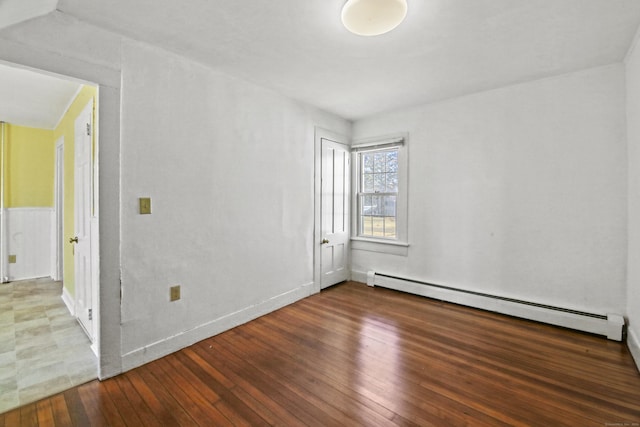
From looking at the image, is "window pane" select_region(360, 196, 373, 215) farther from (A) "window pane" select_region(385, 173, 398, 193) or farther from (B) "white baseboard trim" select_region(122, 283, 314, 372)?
(B) "white baseboard trim" select_region(122, 283, 314, 372)

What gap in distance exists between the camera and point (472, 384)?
1.95 meters

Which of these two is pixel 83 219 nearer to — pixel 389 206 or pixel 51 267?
pixel 51 267

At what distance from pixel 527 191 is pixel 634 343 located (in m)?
1.52

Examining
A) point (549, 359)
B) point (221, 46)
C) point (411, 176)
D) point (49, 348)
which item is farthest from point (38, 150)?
point (549, 359)

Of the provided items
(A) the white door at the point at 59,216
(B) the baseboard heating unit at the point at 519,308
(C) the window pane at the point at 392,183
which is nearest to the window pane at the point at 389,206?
(C) the window pane at the point at 392,183

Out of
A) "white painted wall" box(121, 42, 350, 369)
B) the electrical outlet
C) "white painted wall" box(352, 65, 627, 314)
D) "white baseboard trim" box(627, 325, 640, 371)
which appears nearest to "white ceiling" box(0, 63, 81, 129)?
"white painted wall" box(121, 42, 350, 369)

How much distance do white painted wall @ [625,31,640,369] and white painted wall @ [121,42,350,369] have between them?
307 cm

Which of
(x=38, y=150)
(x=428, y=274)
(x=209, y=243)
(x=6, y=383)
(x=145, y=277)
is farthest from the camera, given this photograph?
(x=38, y=150)

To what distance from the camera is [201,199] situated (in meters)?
2.57

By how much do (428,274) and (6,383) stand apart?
13.2 ft

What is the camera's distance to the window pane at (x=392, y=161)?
4.04 m

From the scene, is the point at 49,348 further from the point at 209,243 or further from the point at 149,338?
the point at 209,243

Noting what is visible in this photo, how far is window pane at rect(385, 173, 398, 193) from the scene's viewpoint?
13.3ft

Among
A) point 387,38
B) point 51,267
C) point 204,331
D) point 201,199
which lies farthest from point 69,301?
point 387,38
